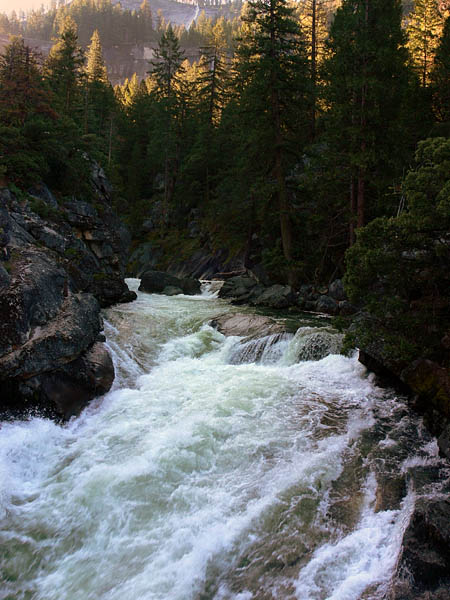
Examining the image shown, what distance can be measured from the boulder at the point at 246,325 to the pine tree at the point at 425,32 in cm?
2607

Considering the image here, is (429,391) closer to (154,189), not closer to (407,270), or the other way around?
(407,270)

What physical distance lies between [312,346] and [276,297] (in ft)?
23.1

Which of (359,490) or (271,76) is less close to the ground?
(271,76)

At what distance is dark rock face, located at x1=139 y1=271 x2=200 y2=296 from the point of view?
2478 centimetres

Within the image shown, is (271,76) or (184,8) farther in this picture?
(184,8)

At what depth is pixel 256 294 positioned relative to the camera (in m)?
20.9

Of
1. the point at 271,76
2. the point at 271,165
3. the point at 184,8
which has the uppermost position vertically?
the point at 184,8

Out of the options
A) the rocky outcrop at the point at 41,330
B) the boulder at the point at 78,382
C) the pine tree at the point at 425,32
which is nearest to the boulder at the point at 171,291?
the rocky outcrop at the point at 41,330

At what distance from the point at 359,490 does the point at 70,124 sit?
19507mm

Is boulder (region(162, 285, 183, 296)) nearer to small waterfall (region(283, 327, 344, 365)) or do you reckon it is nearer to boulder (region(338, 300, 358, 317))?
boulder (region(338, 300, 358, 317))

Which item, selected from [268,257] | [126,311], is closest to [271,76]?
[268,257]

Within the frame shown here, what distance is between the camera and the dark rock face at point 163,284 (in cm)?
2478

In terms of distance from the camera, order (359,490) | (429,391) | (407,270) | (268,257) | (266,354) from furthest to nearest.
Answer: (268,257) → (266,354) → (407,270) → (429,391) → (359,490)

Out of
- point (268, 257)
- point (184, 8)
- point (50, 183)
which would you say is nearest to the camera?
point (50, 183)
